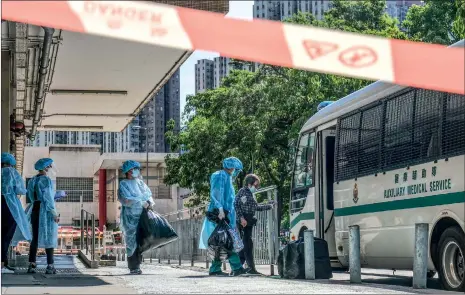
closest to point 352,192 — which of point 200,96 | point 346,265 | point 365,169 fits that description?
point 365,169

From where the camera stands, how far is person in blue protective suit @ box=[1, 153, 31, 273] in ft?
44.6

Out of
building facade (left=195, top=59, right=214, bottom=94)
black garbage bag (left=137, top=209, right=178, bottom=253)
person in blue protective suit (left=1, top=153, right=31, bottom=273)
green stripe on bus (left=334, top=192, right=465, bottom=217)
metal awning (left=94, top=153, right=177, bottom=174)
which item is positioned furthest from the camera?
building facade (left=195, top=59, right=214, bottom=94)

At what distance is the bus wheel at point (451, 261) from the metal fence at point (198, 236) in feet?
15.7

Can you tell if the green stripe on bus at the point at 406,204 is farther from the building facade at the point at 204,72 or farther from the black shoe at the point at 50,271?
the building facade at the point at 204,72

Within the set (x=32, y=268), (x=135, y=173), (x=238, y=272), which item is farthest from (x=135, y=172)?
(x=238, y=272)

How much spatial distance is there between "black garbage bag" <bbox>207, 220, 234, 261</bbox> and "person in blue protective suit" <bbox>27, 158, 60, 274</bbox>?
2327 mm

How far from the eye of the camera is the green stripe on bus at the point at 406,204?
10.8 meters

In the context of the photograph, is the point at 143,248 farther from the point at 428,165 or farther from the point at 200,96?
the point at 200,96

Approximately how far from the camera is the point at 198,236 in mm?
21188

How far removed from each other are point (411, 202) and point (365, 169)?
6.42ft

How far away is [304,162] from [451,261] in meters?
6.12

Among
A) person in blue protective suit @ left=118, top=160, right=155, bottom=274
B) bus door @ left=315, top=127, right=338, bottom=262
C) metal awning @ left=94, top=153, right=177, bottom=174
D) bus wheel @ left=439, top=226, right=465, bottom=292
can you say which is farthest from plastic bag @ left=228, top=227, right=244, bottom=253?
metal awning @ left=94, top=153, right=177, bottom=174

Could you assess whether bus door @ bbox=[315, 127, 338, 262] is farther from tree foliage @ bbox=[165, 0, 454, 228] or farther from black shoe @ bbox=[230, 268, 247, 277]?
tree foliage @ bbox=[165, 0, 454, 228]

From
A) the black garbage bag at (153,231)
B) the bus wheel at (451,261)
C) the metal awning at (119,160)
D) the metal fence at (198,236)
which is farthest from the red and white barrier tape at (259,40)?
the metal awning at (119,160)
